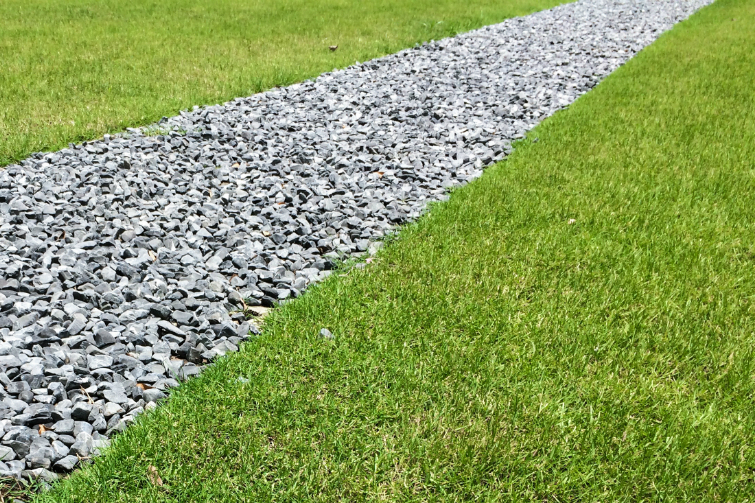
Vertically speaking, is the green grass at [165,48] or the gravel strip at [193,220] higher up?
the green grass at [165,48]

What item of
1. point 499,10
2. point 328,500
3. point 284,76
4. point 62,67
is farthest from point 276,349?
point 499,10

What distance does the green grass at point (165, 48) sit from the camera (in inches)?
241

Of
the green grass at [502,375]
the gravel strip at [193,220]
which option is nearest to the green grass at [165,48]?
the gravel strip at [193,220]

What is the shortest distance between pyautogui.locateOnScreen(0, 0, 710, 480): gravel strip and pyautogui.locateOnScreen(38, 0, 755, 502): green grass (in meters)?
0.26

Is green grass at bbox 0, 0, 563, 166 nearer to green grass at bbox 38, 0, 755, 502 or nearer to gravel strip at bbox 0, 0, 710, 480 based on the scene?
gravel strip at bbox 0, 0, 710, 480

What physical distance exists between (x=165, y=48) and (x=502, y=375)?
27.9ft

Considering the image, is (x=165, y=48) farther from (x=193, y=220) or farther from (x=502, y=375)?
(x=502, y=375)

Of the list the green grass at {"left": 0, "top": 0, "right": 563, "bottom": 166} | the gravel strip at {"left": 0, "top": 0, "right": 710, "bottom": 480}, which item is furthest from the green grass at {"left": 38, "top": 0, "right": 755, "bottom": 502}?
the green grass at {"left": 0, "top": 0, "right": 563, "bottom": 166}

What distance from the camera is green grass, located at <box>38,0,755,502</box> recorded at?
2195 mm

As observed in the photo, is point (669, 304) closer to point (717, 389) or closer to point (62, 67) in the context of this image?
point (717, 389)

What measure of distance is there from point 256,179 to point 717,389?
3488mm

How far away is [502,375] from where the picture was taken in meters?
2.71

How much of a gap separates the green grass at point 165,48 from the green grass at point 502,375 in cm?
372

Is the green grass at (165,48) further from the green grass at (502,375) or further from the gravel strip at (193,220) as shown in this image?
the green grass at (502,375)
